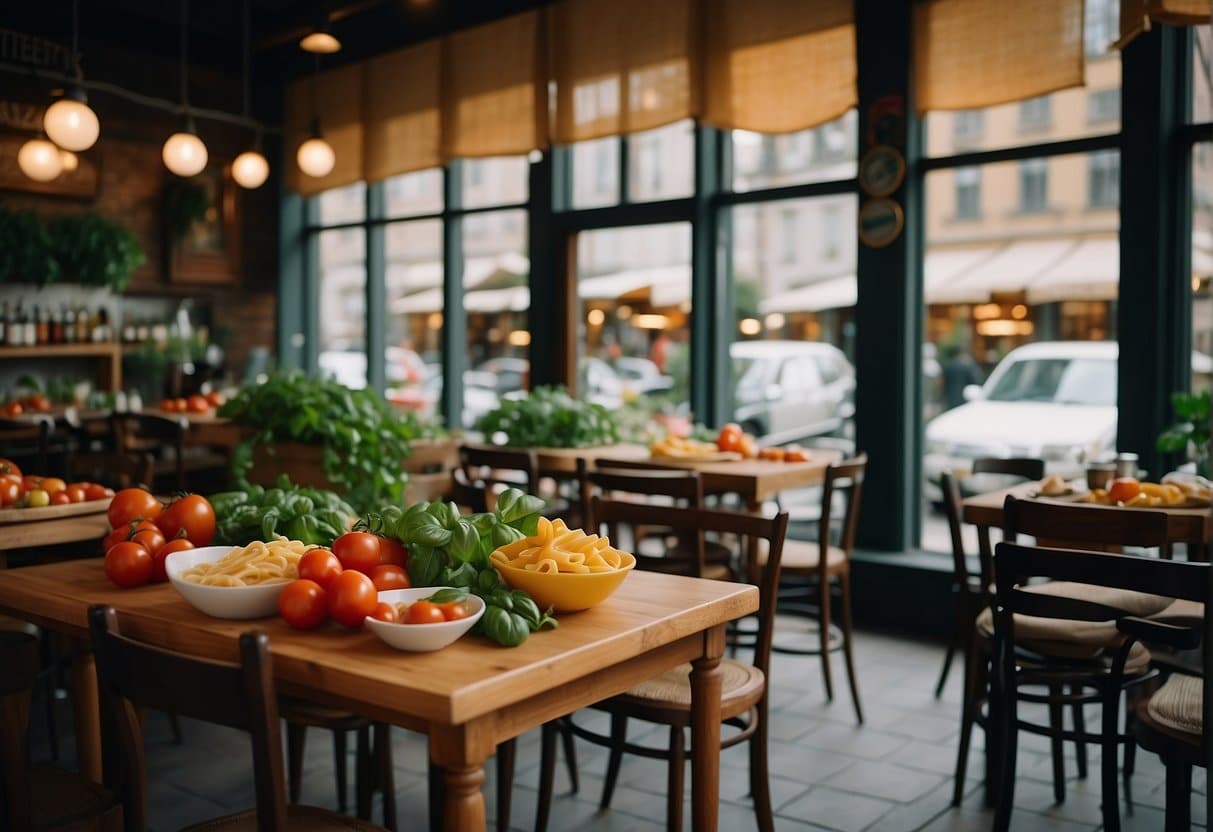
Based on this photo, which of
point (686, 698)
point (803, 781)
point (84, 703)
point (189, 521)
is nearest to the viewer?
point (189, 521)

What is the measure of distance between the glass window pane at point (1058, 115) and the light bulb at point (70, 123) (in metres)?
3.97

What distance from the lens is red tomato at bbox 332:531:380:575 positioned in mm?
2025

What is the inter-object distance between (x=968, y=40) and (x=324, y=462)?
11.0ft

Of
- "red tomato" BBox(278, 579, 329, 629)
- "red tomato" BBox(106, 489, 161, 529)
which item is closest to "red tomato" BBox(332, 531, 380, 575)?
"red tomato" BBox(278, 579, 329, 629)

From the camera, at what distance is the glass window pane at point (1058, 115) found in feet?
15.5

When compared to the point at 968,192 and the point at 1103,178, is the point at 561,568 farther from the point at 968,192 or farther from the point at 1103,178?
the point at 968,192

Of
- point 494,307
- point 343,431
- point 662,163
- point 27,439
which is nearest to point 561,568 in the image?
point 343,431

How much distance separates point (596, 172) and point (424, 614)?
5.32 metres

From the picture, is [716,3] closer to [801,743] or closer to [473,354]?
[473,354]

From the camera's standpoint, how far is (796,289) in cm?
586

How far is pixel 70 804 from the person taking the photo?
206 centimetres

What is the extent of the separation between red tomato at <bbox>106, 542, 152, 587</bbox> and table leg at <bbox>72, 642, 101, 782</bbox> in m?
0.32

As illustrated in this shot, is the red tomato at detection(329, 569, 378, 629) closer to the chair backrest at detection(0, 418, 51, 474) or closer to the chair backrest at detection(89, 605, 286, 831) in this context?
the chair backrest at detection(89, 605, 286, 831)

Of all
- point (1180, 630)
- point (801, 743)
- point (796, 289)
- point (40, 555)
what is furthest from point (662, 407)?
point (1180, 630)
